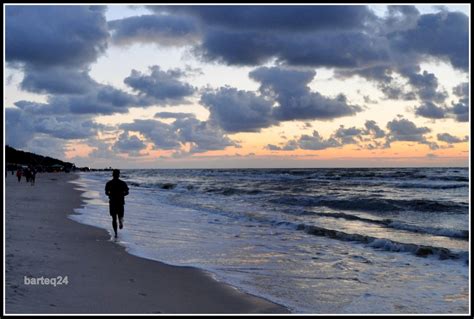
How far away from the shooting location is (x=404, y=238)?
49.1 ft

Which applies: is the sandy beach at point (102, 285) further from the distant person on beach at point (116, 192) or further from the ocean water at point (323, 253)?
the distant person on beach at point (116, 192)

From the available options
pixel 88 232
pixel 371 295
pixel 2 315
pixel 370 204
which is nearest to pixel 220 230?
pixel 88 232

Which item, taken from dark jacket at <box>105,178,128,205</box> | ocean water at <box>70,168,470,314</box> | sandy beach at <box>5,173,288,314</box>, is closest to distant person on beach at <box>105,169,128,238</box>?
dark jacket at <box>105,178,128,205</box>

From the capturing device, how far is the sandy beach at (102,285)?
6.41 metres

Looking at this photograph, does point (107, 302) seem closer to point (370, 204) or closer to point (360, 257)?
point (360, 257)

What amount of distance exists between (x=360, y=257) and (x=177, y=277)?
519 centimetres

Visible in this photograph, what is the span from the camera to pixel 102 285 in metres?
7.48

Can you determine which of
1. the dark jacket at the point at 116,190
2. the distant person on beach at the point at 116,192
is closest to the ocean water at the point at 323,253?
the distant person on beach at the point at 116,192

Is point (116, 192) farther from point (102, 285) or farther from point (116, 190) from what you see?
point (102, 285)

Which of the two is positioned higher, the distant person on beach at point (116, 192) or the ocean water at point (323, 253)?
the distant person on beach at point (116, 192)

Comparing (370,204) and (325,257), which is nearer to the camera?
(325,257)

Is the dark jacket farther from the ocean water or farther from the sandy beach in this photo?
the sandy beach

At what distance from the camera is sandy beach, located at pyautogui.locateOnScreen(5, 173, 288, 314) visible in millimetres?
6406

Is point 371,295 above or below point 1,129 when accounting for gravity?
below
